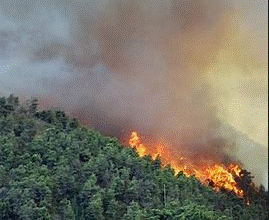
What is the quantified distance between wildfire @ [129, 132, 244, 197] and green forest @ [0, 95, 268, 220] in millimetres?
24846

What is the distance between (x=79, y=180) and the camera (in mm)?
83938

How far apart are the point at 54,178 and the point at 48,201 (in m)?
6.95

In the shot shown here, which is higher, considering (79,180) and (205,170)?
(205,170)

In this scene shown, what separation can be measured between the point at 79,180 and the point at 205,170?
249 feet

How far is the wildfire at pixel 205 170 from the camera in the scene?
139 meters

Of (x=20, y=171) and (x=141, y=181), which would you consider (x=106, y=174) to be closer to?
(x=141, y=181)

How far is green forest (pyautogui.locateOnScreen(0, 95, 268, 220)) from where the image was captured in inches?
2938

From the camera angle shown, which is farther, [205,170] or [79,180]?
[205,170]

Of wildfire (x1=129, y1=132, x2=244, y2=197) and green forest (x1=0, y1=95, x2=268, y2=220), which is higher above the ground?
wildfire (x1=129, y1=132, x2=244, y2=197)

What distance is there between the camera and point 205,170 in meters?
155

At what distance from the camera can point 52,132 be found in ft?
329

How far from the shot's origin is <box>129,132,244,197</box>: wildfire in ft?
455

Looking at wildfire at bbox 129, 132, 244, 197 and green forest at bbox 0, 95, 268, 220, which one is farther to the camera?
wildfire at bbox 129, 132, 244, 197

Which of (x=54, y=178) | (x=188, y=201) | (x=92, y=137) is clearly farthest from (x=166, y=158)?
(x=54, y=178)
